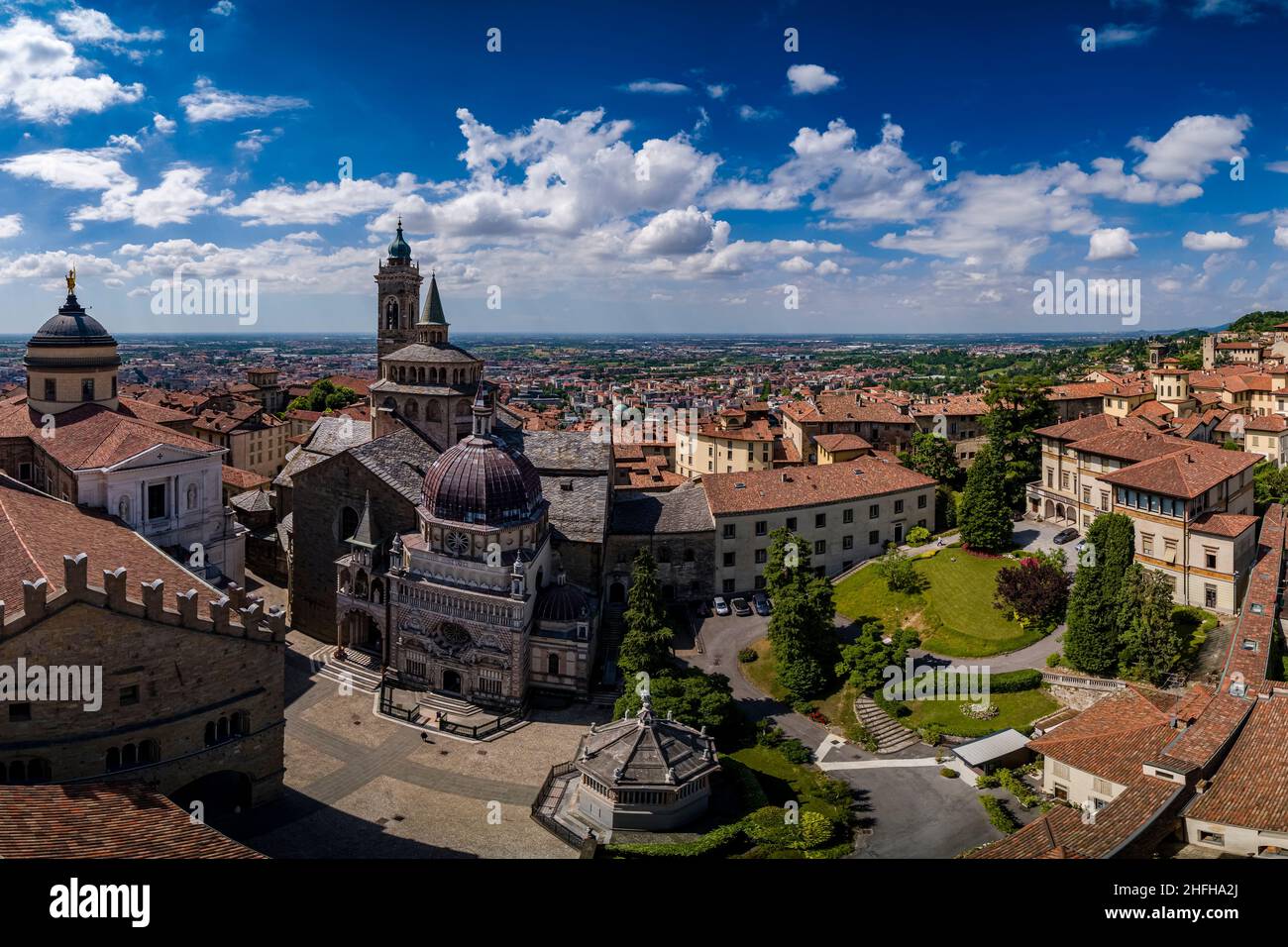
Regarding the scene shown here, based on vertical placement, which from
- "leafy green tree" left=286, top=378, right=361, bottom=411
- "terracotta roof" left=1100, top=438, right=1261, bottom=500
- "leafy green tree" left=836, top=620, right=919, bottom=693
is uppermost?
"leafy green tree" left=286, top=378, right=361, bottom=411

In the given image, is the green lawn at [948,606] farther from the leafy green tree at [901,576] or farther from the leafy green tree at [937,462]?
the leafy green tree at [937,462]

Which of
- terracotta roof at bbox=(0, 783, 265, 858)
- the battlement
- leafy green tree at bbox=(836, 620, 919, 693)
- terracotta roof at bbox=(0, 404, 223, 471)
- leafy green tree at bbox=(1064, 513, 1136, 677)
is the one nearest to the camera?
terracotta roof at bbox=(0, 783, 265, 858)

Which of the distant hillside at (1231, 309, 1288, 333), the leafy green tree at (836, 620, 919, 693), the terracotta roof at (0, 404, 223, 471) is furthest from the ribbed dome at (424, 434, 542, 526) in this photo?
the distant hillside at (1231, 309, 1288, 333)

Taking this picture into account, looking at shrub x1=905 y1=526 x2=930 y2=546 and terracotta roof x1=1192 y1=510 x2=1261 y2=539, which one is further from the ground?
terracotta roof x1=1192 y1=510 x2=1261 y2=539

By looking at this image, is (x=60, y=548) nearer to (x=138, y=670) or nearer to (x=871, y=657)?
(x=138, y=670)

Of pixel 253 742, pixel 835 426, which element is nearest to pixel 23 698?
pixel 253 742

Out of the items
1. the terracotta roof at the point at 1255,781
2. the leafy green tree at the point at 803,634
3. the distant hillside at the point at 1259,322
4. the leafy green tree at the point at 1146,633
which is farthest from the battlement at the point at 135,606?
the distant hillside at the point at 1259,322

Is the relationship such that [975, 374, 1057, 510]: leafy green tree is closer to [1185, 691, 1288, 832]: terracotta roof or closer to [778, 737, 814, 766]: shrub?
[778, 737, 814, 766]: shrub
